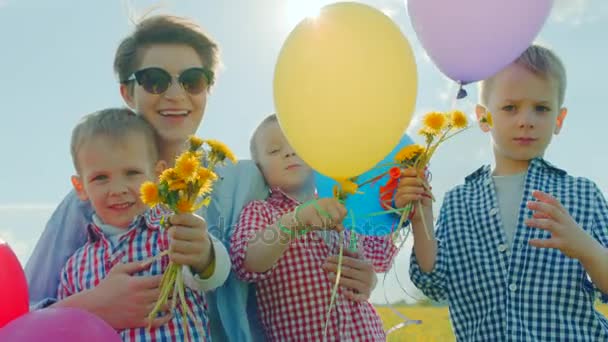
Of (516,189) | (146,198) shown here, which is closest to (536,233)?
(516,189)

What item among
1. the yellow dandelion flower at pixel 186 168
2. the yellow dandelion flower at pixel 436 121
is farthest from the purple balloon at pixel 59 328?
the yellow dandelion flower at pixel 436 121

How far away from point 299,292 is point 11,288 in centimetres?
115

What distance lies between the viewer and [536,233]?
2.87m

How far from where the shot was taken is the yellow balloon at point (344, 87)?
7.70 feet

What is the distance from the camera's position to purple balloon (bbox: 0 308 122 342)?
2182 mm

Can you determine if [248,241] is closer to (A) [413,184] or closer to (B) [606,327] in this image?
(A) [413,184]

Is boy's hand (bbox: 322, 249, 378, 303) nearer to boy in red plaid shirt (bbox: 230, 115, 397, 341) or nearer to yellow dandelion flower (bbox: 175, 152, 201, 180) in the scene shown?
boy in red plaid shirt (bbox: 230, 115, 397, 341)

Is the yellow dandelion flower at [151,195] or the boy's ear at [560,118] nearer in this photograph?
the yellow dandelion flower at [151,195]

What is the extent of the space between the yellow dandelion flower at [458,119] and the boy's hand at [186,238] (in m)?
1.03

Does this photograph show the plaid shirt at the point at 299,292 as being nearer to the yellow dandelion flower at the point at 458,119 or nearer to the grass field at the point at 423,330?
the yellow dandelion flower at the point at 458,119

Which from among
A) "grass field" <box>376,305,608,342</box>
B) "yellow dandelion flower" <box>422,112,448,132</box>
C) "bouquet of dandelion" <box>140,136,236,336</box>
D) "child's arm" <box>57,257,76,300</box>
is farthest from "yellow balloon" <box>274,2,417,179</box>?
"grass field" <box>376,305,608,342</box>

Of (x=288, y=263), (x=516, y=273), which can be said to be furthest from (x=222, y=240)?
(x=516, y=273)

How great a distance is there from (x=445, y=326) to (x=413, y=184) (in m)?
7.76

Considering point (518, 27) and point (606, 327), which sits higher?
point (518, 27)
